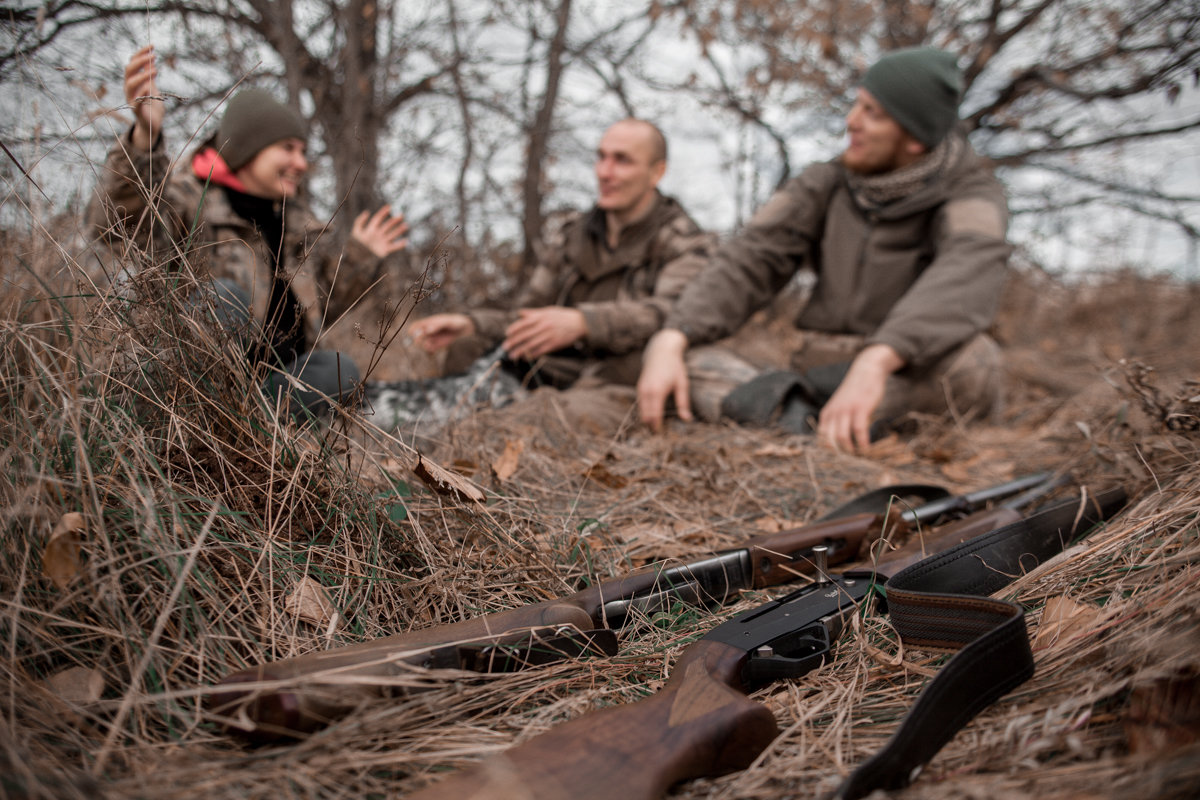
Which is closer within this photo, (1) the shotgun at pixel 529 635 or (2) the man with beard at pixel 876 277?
(1) the shotgun at pixel 529 635

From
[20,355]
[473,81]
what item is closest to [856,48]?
[473,81]

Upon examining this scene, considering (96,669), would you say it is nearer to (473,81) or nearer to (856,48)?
(473,81)

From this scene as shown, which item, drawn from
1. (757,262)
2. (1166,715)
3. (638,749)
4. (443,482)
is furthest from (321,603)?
(757,262)

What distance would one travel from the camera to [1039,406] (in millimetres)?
4016

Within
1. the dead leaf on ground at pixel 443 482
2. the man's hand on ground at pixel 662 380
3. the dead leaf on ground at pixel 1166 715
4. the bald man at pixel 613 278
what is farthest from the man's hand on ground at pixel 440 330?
the dead leaf on ground at pixel 1166 715

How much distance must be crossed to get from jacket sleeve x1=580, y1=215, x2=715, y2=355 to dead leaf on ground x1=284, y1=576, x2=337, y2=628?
2.67 meters

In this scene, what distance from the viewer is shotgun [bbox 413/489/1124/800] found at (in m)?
0.88

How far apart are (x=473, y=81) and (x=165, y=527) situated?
5.93 meters

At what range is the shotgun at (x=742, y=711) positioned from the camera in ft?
2.90

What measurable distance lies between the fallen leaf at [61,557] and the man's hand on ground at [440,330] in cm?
280

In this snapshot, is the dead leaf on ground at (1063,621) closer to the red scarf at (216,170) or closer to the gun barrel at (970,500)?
the gun barrel at (970,500)

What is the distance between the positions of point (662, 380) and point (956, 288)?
1.53 m

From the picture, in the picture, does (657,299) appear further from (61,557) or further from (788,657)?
(61,557)

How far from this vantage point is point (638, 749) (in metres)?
0.95
